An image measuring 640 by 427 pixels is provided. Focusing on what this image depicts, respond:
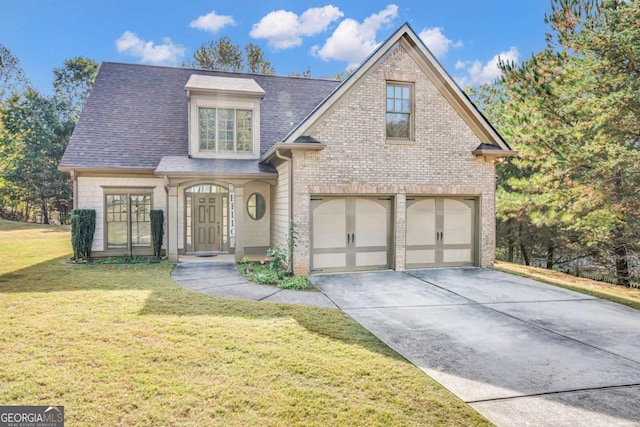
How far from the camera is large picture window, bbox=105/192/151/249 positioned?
42.4 feet

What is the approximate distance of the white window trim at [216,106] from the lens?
42.8ft

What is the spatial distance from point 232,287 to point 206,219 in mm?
5897

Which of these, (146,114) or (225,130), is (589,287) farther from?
(146,114)

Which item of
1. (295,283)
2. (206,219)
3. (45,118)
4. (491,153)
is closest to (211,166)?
(206,219)

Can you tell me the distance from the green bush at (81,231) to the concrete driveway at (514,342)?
785 cm

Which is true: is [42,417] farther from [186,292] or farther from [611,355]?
[611,355]

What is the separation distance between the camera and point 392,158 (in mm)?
10719

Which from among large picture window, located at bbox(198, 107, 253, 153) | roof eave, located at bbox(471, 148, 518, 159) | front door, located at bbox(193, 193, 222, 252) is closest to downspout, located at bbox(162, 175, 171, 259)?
front door, located at bbox(193, 193, 222, 252)

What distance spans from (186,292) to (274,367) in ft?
14.2

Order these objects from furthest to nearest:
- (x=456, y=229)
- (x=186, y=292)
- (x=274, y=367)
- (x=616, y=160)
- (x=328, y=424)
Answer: (x=456, y=229), (x=616, y=160), (x=186, y=292), (x=274, y=367), (x=328, y=424)

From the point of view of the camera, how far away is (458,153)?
11211 mm

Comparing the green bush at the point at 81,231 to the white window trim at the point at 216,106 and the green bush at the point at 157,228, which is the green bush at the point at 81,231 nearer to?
the green bush at the point at 157,228

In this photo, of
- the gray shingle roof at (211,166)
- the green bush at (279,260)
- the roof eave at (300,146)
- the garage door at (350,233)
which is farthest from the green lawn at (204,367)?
the gray shingle roof at (211,166)

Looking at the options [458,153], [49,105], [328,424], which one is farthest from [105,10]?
[328,424]
